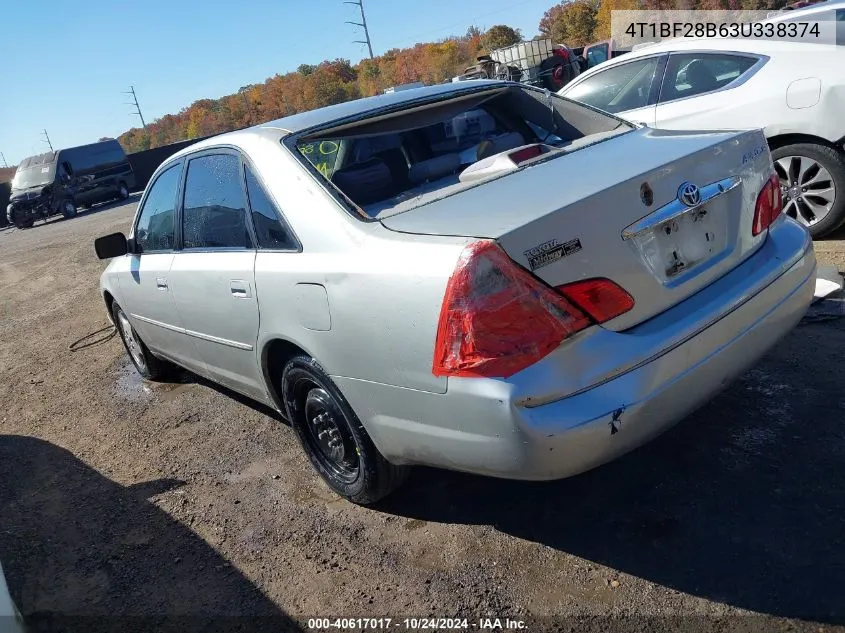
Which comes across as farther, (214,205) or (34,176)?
(34,176)

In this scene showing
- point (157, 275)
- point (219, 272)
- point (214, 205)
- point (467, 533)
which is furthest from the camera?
point (157, 275)

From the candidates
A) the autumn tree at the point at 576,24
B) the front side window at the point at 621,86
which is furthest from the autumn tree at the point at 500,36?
the front side window at the point at 621,86

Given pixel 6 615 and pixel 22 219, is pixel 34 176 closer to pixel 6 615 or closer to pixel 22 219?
pixel 22 219

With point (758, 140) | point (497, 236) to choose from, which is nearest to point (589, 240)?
point (497, 236)

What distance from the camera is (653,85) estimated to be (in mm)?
5680

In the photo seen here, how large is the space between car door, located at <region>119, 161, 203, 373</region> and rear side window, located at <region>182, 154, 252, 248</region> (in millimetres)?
233

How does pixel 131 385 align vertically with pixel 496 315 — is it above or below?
below

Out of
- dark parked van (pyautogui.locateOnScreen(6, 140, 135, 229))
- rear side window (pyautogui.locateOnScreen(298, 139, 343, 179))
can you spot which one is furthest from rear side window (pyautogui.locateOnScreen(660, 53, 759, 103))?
dark parked van (pyautogui.locateOnScreen(6, 140, 135, 229))

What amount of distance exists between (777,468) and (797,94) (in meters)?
3.26

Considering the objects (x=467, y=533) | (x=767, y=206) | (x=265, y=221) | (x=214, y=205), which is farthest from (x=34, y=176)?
(x=767, y=206)

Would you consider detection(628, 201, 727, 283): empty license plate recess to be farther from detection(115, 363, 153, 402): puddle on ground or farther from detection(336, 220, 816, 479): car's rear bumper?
detection(115, 363, 153, 402): puddle on ground

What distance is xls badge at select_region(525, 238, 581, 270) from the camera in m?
Result: 2.16

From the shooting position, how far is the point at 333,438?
122 inches

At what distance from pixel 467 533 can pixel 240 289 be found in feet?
4.83
